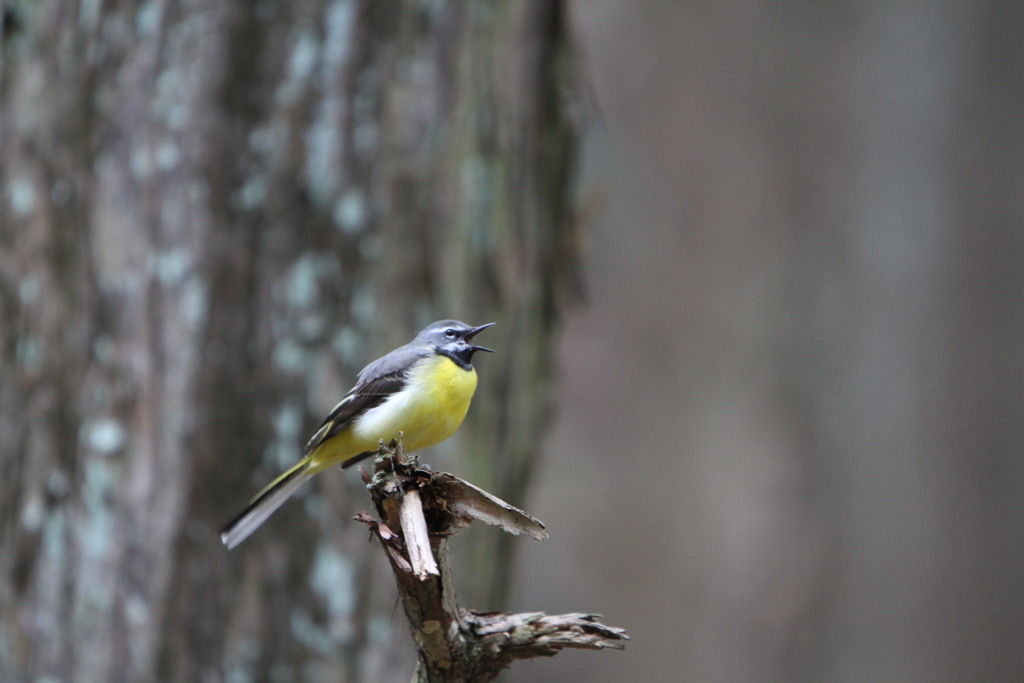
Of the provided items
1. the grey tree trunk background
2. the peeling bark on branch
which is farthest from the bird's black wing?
the peeling bark on branch

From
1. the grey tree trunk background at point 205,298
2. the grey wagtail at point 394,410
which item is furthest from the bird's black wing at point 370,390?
the grey tree trunk background at point 205,298

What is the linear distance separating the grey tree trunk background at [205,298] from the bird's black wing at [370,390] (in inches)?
26.8

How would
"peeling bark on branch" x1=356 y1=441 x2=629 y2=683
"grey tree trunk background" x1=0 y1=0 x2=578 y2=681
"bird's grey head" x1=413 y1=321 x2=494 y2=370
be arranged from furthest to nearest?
"grey tree trunk background" x1=0 y1=0 x2=578 y2=681 < "bird's grey head" x1=413 y1=321 x2=494 y2=370 < "peeling bark on branch" x1=356 y1=441 x2=629 y2=683

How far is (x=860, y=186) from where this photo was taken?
7.55 metres

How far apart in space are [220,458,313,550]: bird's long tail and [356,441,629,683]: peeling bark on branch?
1324 mm

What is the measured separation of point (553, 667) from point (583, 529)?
1907mm

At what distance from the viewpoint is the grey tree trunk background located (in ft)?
12.2

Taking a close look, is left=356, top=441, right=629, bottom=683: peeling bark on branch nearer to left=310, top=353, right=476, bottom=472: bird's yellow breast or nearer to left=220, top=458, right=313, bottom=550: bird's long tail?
left=310, top=353, right=476, bottom=472: bird's yellow breast

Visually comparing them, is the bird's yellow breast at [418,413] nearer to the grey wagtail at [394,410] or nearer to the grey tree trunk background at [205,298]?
the grey wagtail at [394,410]

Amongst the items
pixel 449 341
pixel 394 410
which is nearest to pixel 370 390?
pixel 394 410

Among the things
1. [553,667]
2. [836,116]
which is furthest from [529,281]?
[553,667]

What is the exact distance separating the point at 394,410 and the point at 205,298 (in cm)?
123

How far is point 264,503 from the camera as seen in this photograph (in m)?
3.22

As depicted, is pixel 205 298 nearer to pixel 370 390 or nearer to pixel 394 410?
pixel 370 390
